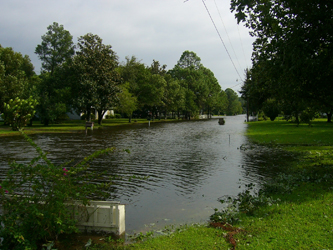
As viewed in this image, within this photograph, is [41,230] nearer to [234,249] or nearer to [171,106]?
[234,249]

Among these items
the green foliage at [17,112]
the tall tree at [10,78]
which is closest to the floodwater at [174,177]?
the green foliage at [17,112]

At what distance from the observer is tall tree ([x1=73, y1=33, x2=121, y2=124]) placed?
4609cm

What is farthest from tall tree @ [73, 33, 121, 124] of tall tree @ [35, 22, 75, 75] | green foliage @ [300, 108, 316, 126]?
green foliage @ [300, 108, 316, 126]

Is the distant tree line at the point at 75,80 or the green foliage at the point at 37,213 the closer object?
the green foliage at the point at 37,213

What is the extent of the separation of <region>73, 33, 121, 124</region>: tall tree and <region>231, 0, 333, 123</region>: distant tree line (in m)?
36.0

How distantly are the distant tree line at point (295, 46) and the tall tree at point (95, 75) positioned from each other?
36024 mm

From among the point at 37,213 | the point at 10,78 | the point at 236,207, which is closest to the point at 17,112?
the point at 37,213

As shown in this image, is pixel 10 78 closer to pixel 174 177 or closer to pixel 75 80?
pixel 75 80

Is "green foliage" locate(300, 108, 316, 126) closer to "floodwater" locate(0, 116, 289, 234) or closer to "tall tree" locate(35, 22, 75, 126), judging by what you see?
"floodwater" locate(0, 116, 289, 234)

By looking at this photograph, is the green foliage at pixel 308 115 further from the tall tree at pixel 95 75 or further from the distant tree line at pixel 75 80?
the tall tree at pixel 95 75

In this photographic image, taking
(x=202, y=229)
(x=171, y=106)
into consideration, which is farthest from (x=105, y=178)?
(x=171, y=106)

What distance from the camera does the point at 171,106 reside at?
3359 inches

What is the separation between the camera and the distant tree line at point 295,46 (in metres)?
11.2

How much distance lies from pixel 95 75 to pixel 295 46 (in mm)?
39500
